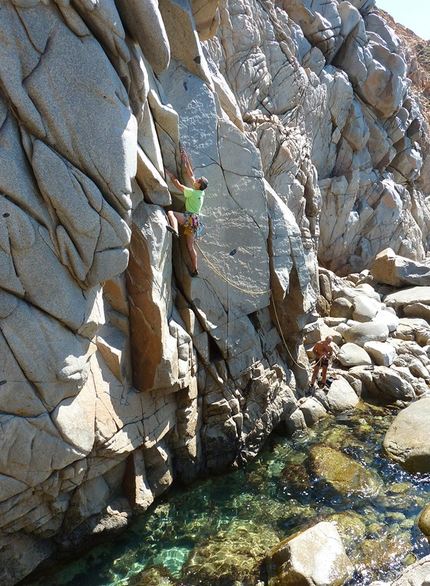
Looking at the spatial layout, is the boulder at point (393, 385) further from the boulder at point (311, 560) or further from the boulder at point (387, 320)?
the boulder at point (311, 560)

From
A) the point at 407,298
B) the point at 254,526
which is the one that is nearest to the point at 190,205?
the point at 254,526

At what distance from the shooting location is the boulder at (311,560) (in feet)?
27.4

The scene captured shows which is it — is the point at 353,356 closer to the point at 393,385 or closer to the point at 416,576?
the point at 393,385

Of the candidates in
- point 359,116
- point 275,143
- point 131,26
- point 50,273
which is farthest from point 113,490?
point 359,116

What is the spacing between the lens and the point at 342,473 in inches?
470

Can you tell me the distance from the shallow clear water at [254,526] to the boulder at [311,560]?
33 cm

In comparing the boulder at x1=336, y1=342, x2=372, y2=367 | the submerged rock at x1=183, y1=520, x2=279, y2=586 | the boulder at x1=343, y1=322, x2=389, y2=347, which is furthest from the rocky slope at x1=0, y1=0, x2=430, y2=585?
the boulder at x1=343, y1=322, x2=389, y2=347

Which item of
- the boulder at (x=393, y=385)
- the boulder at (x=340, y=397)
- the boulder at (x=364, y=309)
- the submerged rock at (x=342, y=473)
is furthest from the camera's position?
the boulder at (x=364, y=309)

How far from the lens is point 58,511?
8438 mm

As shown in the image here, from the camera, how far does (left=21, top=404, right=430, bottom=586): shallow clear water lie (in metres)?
8.85

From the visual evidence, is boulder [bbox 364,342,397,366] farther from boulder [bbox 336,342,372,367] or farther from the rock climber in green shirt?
the rock climber in green shirt

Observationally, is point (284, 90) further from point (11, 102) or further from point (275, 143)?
point (11, 102)

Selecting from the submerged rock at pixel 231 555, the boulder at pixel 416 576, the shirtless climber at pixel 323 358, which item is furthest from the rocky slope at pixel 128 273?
the boulder at pixel 416 576

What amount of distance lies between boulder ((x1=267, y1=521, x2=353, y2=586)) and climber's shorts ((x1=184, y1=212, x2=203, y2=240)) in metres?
6.70
